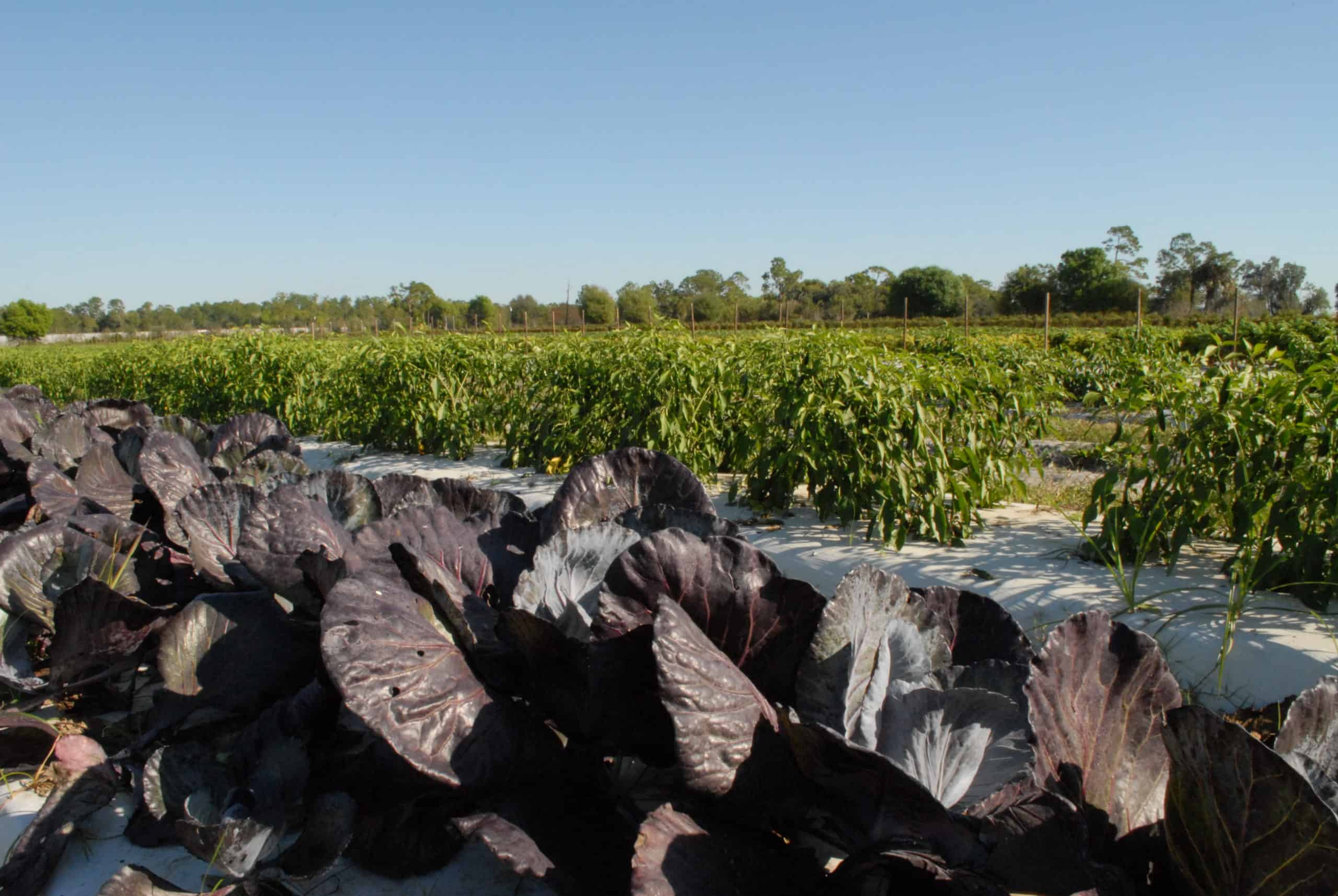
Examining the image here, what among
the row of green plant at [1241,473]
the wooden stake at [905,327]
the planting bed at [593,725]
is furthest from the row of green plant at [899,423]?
the planting bed at [593,725]

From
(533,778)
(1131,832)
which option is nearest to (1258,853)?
(1131,832)

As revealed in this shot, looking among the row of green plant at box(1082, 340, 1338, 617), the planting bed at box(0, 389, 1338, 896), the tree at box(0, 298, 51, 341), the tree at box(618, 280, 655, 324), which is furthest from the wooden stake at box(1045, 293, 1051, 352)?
the tree at box(0, 298, 51, 341)

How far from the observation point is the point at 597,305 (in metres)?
49.4

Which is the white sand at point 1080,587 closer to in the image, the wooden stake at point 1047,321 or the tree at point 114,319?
the wooden stake at point 1047,321

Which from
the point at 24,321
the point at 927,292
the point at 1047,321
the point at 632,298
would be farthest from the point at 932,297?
the point at 24,321

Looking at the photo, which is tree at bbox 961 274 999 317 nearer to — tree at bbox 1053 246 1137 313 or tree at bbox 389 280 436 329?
tree at bbox 1053 246 1137 313

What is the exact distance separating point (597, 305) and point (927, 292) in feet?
98.7

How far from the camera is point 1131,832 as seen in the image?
4.08 ft

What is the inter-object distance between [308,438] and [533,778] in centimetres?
1010

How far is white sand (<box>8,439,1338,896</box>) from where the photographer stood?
5.37ft

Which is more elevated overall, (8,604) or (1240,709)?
(8,604)

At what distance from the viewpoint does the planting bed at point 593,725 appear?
1.16m

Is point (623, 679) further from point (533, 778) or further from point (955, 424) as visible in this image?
point (955, 424)

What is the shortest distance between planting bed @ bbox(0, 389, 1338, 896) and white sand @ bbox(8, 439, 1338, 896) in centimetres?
2
